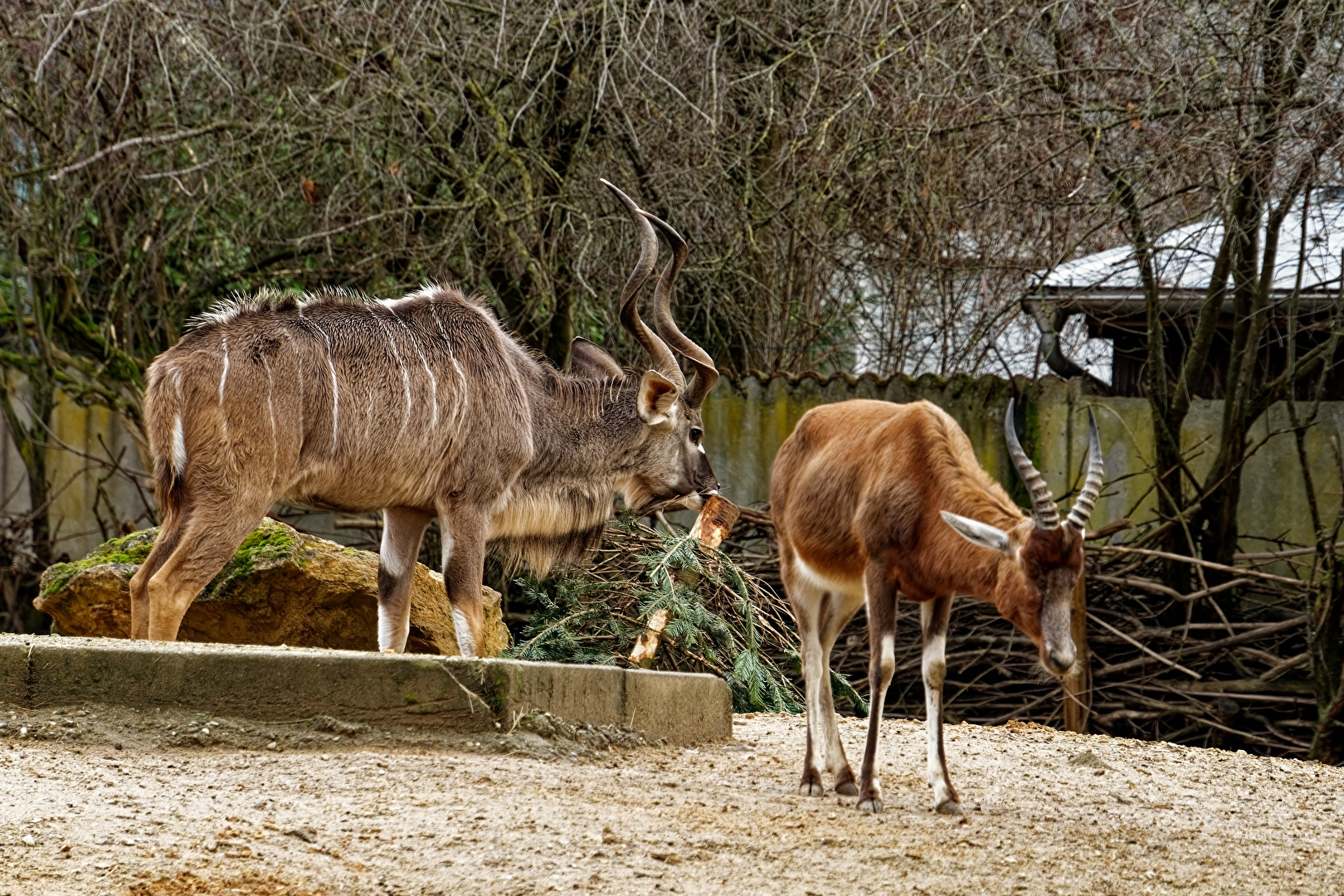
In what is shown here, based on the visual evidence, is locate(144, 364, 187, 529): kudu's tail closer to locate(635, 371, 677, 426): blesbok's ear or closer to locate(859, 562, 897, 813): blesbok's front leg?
locate(635, 371, 677, 426): blesbok's ear

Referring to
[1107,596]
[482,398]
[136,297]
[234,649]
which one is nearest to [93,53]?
[136,297]

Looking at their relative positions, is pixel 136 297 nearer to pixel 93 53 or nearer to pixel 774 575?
pixel 93 53

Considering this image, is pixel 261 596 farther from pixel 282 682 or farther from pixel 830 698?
pixel 830 698

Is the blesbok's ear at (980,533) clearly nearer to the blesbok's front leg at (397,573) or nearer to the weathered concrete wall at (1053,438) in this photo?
the blesbok's front leg at (397,573)

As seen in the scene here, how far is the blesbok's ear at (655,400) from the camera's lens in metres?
7.38

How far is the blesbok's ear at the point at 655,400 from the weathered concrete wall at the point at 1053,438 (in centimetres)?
146

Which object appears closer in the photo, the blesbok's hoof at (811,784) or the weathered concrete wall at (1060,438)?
the blesbok's hoof at (811,784)

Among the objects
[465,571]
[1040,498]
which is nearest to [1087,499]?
[1040,498]

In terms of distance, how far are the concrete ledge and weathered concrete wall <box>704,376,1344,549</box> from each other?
3976 mm

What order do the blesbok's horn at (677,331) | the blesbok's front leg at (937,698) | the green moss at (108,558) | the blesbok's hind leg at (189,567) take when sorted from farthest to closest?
the blesbok's horn at (677,331), the green moss at (108,558), the blesbok's hind leg at (189,567), the blesbok's front leg at (937,698)

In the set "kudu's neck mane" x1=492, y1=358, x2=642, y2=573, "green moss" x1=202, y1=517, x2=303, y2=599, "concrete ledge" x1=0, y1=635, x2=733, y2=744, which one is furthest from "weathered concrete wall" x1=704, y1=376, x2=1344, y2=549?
"concrete ledge" x1=0, y1=635, x2=733, y2=744

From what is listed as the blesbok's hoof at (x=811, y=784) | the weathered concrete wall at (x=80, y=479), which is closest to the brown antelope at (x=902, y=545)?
the blesbok's hoof at (x=811, y=784)

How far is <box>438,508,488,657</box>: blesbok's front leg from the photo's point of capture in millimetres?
6430

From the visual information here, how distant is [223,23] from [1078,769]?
5264 mm
